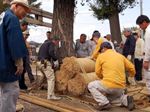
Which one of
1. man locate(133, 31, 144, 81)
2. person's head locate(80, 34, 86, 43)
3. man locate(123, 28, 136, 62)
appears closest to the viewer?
person's head locate(80, 34, 86, 43)

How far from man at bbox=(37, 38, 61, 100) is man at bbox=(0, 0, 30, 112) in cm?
378

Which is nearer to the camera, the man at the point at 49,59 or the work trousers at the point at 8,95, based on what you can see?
the work trousers at the point at 8,95

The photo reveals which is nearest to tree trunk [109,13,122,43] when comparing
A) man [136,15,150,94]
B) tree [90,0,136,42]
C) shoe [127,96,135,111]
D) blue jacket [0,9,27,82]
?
tree [90,0,136,42]

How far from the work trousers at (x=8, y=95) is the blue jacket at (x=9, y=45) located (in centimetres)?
13

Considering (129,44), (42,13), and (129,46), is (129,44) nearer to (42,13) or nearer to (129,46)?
(129,46)

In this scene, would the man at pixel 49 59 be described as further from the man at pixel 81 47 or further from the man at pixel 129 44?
the man at pixel 129 44

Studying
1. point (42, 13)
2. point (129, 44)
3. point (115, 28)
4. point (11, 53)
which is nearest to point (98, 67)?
point (11, 53)

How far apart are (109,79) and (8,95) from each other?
3243 mm

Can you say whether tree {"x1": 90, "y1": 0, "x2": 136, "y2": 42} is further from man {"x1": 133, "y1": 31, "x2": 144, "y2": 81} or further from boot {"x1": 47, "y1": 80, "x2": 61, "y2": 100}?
boot {"x1": 47, "y1": 80, "x2": 61, "y2": 100}

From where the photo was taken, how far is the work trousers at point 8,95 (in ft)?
18.0

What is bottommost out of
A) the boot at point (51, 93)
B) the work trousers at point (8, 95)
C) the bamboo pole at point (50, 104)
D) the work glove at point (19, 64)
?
the bamboo pole at point (50, 104)

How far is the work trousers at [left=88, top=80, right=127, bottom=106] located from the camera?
8383 millimetres

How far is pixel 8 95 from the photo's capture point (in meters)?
5.52

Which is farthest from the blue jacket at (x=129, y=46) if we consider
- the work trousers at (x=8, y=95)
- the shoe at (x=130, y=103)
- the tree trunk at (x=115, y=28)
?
the work trousers at (x=8, y=95)
